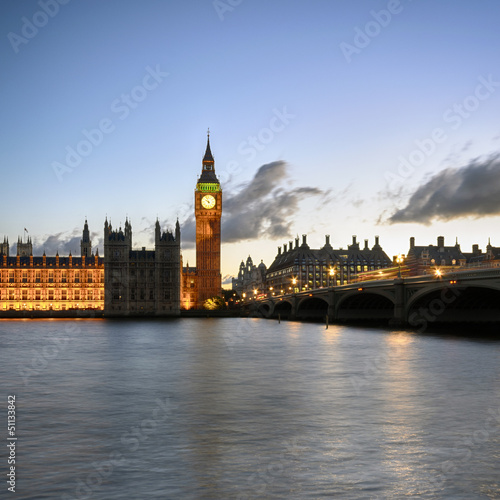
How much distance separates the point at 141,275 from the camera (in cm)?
19288

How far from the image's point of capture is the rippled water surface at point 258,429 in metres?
15.2

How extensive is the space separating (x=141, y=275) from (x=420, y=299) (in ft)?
398

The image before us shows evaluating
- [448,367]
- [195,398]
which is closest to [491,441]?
[195,398]

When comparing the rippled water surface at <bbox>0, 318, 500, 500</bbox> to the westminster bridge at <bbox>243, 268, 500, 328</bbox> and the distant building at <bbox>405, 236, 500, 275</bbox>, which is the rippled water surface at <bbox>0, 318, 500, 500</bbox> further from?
the distant building at <bbox>405, 236, 500, 275</bbox>

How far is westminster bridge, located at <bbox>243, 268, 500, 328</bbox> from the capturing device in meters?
65.2

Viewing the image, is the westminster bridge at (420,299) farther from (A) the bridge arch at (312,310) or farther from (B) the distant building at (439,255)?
(B) the distant building at (439,255)

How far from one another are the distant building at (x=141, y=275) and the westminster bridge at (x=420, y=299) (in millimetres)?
61563

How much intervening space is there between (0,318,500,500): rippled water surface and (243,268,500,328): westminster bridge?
20.8 meters

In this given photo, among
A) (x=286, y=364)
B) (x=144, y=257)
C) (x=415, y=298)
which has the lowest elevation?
(x=286, y=364)

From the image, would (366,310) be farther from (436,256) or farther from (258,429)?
(258,429)

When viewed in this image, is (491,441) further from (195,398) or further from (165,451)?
(195,398)

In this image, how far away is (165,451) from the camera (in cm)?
1856

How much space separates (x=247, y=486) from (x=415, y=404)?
14279 mm

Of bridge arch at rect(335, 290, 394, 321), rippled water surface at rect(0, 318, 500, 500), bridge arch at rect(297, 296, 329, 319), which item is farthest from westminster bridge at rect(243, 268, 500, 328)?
rippled water surface at rect(0, 318, 500, 500)
